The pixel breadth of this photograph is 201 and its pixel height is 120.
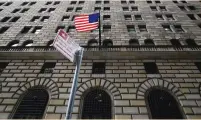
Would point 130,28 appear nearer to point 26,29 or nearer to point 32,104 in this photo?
point 26,29

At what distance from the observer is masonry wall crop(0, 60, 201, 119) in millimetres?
12398

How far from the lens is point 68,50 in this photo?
26.5 feet

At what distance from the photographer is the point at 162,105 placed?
1312 cm

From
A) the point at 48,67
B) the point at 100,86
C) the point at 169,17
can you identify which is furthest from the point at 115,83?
the point at 169,17

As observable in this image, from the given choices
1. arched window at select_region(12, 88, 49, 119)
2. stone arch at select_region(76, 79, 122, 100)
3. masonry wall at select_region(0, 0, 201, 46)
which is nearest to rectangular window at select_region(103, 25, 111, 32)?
masonry wall at select_region(0, 0, 201, 46)

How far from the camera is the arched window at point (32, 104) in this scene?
12712 millimetres

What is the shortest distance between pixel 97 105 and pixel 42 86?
481cm

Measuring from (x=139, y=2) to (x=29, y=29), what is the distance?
1787cm

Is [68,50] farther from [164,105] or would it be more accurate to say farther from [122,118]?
[164,105]

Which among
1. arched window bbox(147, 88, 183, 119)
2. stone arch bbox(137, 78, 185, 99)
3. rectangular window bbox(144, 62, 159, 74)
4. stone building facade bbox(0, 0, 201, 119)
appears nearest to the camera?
arched window bbox(147, 88, 183, 119)

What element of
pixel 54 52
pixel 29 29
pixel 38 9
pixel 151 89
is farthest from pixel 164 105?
pixel 38 9

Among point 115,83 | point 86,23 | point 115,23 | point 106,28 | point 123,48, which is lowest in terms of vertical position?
point 115,83

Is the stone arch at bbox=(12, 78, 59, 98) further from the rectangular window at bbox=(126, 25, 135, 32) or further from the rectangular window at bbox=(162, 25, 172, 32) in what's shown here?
the rectangular window at bbox=(162, 25, 172, 32)

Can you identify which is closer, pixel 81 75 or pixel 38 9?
pixel 81 75
